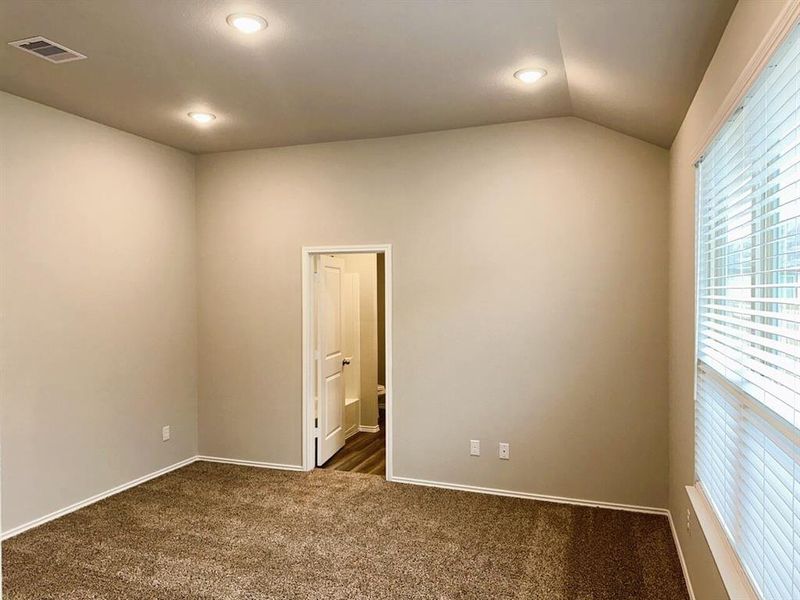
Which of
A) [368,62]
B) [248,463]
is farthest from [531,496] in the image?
[368,62]

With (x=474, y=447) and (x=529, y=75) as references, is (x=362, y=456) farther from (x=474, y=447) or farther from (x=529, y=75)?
(x=529, y=75)

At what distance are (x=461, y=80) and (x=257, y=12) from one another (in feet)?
4.27

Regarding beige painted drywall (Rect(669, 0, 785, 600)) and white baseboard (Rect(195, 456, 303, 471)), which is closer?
beige painted drywall (Rect(669, 0, 785, 600))

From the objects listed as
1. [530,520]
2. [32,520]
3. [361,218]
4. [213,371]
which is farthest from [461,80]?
[32,520]

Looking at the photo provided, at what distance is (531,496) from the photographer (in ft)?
13.4

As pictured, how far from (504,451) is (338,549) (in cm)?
149

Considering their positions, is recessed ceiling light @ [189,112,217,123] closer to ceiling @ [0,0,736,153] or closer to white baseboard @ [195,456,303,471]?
ceiling @ [0,0,736,153]

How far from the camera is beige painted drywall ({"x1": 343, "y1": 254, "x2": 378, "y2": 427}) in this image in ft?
21.0

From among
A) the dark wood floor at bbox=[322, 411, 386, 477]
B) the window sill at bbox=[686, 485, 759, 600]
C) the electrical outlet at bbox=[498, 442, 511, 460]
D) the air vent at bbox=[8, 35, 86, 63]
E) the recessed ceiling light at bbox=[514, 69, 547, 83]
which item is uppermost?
the air vent at bbox=[8, 35, 86, 63]

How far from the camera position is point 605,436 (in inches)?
153

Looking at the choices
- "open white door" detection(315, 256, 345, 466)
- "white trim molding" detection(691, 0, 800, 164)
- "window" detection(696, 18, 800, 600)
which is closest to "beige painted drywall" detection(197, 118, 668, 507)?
"open white door" detection(315, 256, 345, 466)

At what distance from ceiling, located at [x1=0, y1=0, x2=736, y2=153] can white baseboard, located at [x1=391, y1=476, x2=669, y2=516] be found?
252cm

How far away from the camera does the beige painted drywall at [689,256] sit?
1.79m

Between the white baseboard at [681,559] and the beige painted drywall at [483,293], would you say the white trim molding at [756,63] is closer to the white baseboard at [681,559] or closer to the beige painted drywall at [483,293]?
the beige painted drywall at [483,293]
